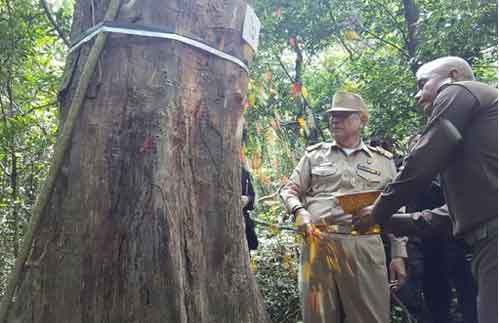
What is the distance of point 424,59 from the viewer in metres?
5.42

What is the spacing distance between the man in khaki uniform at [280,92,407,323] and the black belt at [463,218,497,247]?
1.01 metres

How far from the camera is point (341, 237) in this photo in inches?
122

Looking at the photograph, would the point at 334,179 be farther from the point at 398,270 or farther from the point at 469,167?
the point at 469,167

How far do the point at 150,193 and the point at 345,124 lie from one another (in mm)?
2058

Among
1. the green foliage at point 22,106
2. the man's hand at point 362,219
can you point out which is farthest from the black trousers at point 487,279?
the green foliage at point 22,106

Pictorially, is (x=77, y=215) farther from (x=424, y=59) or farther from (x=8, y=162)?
(x=424, y=59)

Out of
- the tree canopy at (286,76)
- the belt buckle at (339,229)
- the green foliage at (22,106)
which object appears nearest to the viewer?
the belt buckle at (339,229)

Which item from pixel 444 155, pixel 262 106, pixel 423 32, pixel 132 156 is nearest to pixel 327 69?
pixel 262 106

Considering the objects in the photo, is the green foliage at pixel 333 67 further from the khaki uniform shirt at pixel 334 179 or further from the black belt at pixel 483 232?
the black belt at pixel 483 232

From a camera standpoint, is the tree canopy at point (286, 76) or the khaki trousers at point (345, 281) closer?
the khaki trousers at point (345, 281)

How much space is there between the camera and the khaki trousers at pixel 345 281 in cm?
296

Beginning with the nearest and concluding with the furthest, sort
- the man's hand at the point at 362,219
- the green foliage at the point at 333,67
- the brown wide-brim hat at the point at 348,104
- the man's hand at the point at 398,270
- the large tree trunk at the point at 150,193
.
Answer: the large tree trunk at the point at 150,193
the man's hand at the point at 362,219
the man's hand at the point at 398,270
the brown wide-brim hat at the point at 348,104
the green foliage at the point at 333,67

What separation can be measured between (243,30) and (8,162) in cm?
442

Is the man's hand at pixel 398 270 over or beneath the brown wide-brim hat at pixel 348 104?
beneath
